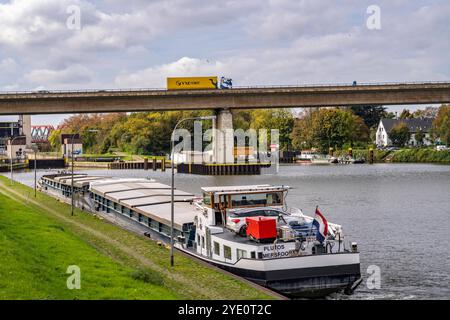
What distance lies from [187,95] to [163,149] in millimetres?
80190

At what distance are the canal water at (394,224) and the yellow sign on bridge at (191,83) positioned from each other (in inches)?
1181

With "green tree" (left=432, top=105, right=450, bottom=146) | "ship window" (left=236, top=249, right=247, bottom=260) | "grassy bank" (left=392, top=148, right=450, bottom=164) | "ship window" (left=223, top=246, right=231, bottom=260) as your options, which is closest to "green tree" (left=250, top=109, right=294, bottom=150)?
"grassy bank" (left=392, top=148, right=450, bottom=164)

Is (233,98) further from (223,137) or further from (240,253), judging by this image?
(240,253)

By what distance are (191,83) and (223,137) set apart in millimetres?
11894

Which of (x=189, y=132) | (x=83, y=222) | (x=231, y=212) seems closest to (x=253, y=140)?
(x=189, y=132)

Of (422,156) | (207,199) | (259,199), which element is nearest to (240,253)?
(259,199)

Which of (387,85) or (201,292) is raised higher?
(387,85)

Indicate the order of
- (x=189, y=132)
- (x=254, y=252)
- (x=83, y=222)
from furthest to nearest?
1. (x=189, y=132)
2. (x=83, y=222)
3. (x=254, y=252)

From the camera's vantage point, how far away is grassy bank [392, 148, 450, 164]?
16177 cm

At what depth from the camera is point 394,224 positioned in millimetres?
53094

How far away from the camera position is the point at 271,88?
117m

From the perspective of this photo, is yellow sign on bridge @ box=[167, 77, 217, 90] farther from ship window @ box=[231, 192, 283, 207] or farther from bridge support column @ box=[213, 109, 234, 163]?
ship window @ box=[231, 192, 283, 207]

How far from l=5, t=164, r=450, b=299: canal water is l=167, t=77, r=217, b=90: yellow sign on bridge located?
30004 mm
